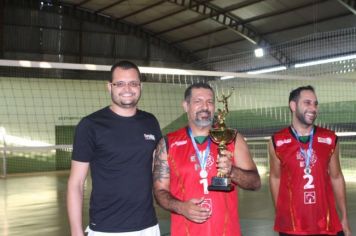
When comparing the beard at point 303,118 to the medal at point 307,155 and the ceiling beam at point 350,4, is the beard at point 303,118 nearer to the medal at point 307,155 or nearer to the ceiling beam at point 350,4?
the medal at point 307,155

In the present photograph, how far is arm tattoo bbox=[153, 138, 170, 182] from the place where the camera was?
268cm

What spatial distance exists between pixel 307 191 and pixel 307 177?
95 mm

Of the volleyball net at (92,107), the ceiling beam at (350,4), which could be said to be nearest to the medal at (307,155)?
the volleyball net at (92,107)

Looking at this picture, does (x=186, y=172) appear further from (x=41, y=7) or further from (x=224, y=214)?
(x=41, y=7)

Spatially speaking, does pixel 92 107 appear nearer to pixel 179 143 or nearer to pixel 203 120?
pixel 179 143

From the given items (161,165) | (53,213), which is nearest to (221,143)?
(161,165)

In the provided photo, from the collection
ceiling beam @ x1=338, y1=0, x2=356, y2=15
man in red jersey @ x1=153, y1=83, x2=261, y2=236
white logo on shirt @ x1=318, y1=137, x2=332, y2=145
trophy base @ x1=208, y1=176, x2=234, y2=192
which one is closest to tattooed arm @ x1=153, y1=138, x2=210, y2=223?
man in red jersey @ x1=153, y1=83, x2=261, y2=236

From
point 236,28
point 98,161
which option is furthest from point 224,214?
point 236,28

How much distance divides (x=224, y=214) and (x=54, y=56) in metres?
22.5

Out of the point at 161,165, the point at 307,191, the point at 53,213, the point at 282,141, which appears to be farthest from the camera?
the point at 53,213

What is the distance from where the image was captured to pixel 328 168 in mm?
3449

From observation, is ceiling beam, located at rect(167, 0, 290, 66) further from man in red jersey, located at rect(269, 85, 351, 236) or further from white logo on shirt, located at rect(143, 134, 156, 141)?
white logo on shirt, located at rect(143, 134, 156, 141)

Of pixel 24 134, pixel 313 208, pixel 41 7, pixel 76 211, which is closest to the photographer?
pixel 76 211

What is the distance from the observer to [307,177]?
3.31 m
